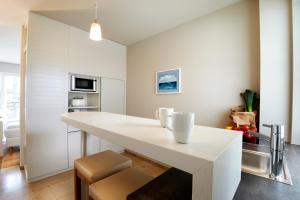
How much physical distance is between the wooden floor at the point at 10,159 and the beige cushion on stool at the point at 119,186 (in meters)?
2.97

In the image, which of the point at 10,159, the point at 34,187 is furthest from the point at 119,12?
the point at 10,159

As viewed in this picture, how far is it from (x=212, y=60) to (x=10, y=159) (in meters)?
4.36

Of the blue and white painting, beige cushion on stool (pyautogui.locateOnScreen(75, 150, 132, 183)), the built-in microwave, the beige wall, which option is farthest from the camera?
the built-in microwave

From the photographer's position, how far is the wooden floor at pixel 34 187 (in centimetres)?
188

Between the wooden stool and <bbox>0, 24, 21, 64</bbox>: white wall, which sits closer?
the wooden stool

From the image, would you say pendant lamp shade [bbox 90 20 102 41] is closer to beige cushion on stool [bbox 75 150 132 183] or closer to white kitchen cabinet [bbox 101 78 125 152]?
beige cushion on stool [bbox 75 150 132 183]

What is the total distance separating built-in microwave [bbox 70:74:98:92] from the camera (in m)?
2.67

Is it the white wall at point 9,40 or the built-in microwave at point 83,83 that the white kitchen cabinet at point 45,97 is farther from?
the white wall at point 9,40

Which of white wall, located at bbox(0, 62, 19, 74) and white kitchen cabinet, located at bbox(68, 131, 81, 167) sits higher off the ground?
white wall, located at bbox(0, 62, 19, 74)

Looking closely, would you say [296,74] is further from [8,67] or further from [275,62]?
[8,67]

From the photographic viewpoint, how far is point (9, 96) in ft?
17.6

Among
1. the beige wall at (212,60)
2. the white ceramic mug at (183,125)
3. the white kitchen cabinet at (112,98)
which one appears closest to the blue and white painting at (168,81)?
the beige wall at (212,60)

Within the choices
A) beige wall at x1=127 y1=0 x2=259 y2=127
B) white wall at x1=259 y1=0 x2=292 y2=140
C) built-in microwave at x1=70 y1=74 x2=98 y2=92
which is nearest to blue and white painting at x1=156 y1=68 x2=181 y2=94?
beige wall at x1=127 y1=0 x2=259 y2=127

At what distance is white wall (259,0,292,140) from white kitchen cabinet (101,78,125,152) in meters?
2.74
